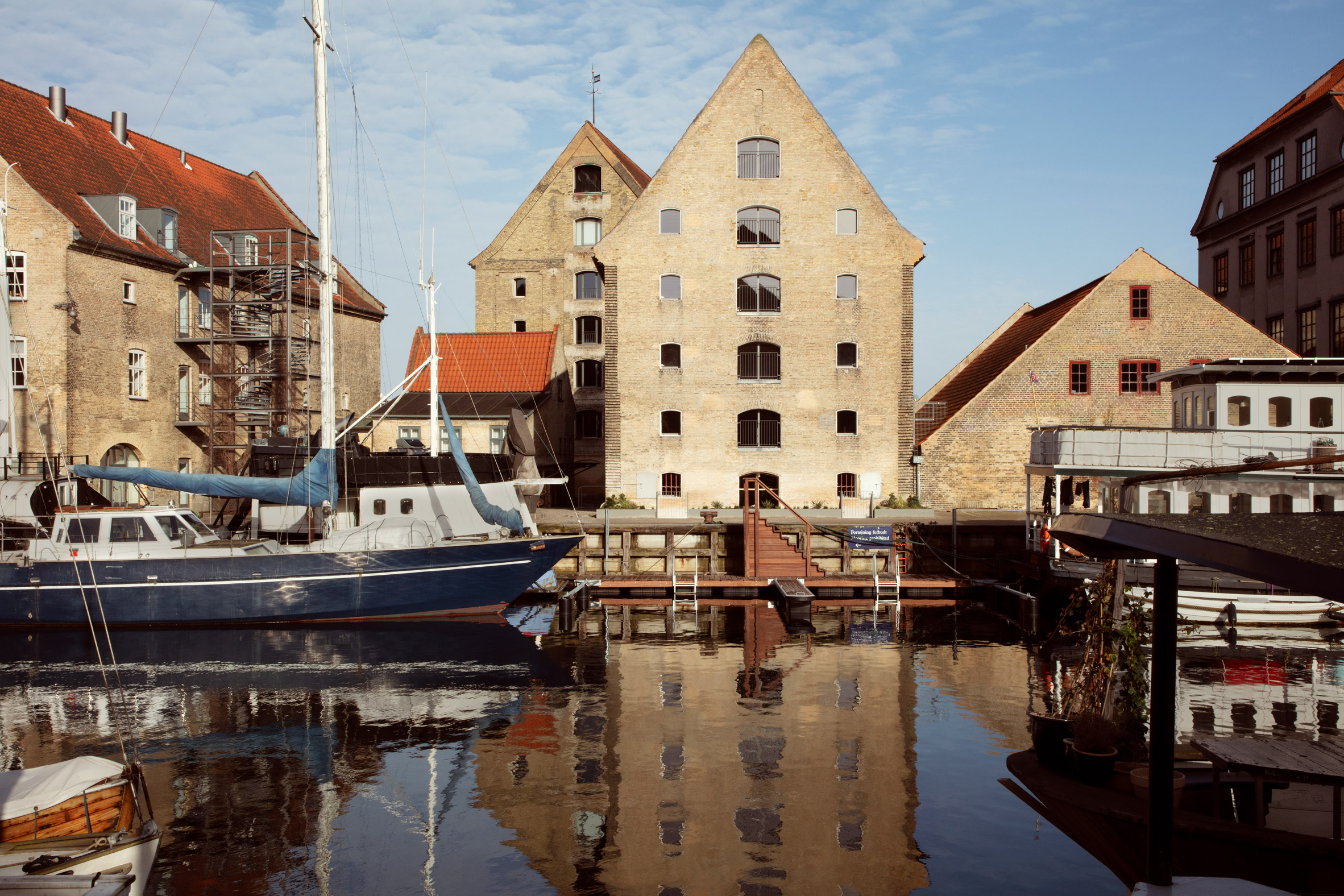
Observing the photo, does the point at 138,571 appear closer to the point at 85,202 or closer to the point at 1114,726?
the point at 85,202

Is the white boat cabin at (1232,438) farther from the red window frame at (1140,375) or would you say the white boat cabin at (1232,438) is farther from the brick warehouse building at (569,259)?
the brick warehouse building at (569,259)

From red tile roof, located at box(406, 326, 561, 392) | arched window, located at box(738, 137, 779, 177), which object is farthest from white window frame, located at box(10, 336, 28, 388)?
arched window, located at box(738, 137, 779, 177)

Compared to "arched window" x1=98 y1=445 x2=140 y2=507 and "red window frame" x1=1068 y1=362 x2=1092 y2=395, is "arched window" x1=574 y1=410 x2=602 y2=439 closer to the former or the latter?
"arched window" x1=98 y1=445 x2=140 y2=507

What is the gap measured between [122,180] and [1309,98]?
165 ft

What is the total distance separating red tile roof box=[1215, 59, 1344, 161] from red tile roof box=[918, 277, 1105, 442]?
39.6 feet

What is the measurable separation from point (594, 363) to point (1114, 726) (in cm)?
4256

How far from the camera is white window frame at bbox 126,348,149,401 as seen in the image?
124 ft

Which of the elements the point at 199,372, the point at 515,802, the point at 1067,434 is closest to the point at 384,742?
the point at 515,802

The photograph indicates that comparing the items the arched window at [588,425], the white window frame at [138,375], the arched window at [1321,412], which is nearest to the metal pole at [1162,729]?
the arched window at [1321,412]

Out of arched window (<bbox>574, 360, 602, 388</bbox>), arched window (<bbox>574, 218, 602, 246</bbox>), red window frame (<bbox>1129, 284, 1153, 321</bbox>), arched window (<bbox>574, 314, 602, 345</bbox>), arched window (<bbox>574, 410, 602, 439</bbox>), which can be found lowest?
arched window (<bbox>574, 410, 602, 439</bbox>)

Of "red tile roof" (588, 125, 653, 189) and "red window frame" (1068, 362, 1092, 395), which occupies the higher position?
"red tile roof" (588, 125, 653, 189)

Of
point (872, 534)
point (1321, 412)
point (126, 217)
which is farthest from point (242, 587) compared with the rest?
point (1321, 412)

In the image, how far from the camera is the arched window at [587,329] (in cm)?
5303

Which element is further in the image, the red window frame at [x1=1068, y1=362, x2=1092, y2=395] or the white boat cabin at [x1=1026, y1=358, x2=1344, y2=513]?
the red window frame at [x1=1068, y1=362, x2=1092, y2=395]
